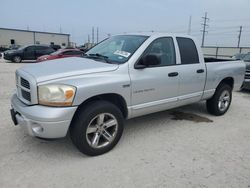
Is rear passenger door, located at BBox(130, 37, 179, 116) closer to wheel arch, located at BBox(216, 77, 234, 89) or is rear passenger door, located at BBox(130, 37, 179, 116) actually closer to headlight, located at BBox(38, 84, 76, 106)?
headlight, located at BBox(38, 84, 76, 106)

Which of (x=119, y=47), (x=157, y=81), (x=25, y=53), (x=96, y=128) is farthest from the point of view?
(x=25, y=53)

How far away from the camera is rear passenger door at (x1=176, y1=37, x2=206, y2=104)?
4.28 meters

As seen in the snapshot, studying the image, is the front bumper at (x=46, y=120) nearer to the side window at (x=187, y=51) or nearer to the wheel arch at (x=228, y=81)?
the side window at (x=187, y=51)

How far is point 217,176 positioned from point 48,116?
2279 millimetres

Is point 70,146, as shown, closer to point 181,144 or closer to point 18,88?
point 18,88

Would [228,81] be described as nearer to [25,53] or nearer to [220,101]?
[220,101]

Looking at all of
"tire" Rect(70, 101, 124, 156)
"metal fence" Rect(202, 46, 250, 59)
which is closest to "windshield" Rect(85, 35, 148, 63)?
"tire" Rect(70, 101, 124, 156)

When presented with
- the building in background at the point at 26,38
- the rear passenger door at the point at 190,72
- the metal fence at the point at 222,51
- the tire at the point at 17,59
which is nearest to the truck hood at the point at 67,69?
the rear passenger door at the point at 190,72

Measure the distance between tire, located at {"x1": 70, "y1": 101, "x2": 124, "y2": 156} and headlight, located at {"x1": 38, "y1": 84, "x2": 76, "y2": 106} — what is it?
0.31 m

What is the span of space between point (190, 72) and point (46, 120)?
282 centimetres

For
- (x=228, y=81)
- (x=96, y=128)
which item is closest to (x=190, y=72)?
(x=228, y=81)

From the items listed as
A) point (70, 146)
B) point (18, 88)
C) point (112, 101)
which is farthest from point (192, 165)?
point (18, 88)

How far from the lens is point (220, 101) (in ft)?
17.5

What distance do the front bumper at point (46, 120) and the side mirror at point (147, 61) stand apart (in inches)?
49.0
